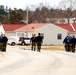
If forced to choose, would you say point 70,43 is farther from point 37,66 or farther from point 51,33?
point 51,33

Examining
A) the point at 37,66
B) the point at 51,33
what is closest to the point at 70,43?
the point at 37,66

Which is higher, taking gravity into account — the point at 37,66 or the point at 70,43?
the point at 70,43

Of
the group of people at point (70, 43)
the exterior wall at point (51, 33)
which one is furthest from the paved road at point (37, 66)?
the exterior wall at point (51, 33)

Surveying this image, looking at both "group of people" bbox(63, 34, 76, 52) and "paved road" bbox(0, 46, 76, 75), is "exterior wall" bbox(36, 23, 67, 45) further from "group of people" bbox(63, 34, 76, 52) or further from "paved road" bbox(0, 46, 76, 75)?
"paved road" bbox(0, 46, 76, 75)

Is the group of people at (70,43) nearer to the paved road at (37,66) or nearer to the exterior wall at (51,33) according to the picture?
the paved road at (37,66)

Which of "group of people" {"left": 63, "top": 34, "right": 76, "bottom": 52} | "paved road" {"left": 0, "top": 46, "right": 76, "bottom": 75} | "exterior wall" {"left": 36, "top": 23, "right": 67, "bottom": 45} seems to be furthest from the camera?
"exterior wall" {"left": 36, "top": 23, "right": 67, "bottom": 45}

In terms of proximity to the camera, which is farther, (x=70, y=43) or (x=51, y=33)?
(x=51, y=33)

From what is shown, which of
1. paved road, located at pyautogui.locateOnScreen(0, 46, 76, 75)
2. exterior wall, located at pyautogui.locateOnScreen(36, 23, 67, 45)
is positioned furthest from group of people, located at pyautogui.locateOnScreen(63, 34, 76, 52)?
exterior wall, located at pyautogui.locateOnScreen(36, 23, 67, 45)

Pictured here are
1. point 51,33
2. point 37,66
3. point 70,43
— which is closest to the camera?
point 37,66

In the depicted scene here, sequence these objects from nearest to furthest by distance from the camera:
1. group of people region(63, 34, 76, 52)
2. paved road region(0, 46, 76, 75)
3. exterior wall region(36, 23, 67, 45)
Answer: paved road region(0, 46, 76, 75), group of people region(63, 34, 76, 52), exterior wall region(36, 23, 67, 45)

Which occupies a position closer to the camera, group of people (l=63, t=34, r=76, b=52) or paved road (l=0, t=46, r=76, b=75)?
paved road (l=0, t=46, r=76, b=75)

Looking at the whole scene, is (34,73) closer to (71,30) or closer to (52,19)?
(71,30)

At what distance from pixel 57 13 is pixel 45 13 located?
414cm

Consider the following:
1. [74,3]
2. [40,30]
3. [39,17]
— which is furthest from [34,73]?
[39,17]
